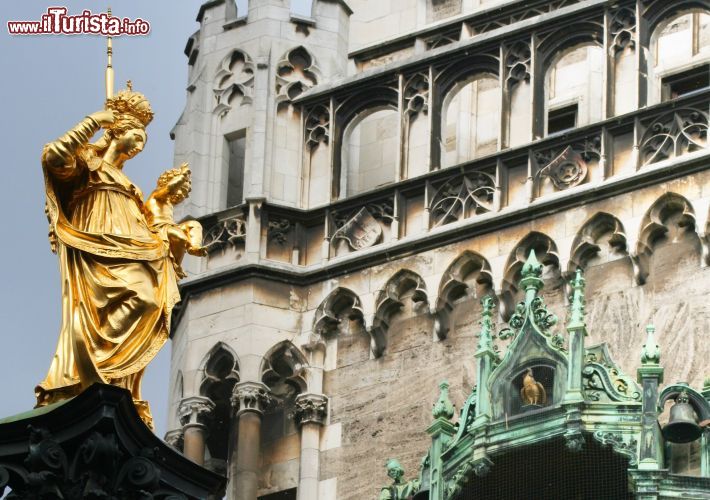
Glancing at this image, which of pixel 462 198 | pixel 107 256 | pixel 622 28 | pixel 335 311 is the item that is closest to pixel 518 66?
pixel 622 28

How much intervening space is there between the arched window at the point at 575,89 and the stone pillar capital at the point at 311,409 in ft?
9.77

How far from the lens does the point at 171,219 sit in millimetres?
24641

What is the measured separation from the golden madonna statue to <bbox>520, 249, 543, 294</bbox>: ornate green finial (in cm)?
404

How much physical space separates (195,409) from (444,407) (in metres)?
2.68

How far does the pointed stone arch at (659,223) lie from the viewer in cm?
2930

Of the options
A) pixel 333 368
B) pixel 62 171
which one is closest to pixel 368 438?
pixel 333 368

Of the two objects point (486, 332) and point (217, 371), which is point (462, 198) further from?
point (486, 332)

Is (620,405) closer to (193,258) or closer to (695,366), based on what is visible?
(695,366)

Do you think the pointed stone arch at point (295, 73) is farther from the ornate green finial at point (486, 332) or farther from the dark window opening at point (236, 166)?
the ornate green finial at point (486, 332)

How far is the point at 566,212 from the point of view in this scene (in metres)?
29.9

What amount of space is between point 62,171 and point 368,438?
21.3 feet

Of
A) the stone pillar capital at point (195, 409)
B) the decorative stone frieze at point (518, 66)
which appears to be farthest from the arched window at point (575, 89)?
the stone pillar capital at point (195, 409)

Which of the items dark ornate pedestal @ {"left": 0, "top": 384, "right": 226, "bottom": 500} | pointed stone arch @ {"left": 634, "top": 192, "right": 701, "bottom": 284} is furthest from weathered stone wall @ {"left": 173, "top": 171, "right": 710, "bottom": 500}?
dark ornate pedestal @ {"left": 0, "top": 384, "right": 226, "bottom": 500}

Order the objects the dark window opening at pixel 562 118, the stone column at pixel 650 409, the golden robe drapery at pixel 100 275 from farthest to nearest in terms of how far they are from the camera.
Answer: the dark window opening at pixel 562 118 → the stone column at pixel 650 409 → the golden robe drapery at pixel 100 275
